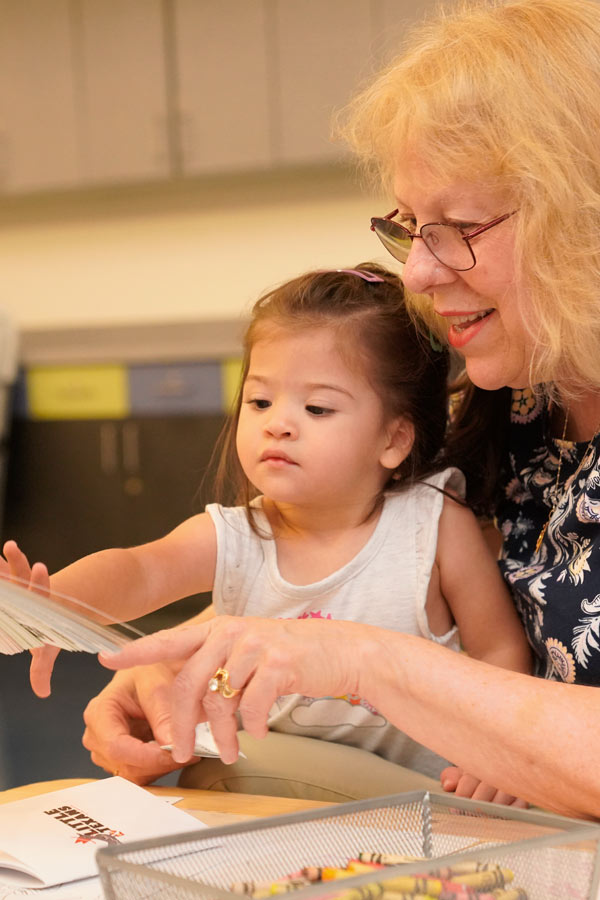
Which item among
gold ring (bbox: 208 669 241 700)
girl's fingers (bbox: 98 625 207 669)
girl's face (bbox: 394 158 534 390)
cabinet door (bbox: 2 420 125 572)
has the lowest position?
cabinet door (bbox: 2 420 125 572)

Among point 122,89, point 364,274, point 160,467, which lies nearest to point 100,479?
point 160,467

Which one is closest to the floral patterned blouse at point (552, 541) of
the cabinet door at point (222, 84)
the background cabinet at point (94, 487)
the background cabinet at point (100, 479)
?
the background cabinet at point (94, 487)

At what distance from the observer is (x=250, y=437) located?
1.34 metres

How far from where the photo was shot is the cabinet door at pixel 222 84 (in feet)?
13.1

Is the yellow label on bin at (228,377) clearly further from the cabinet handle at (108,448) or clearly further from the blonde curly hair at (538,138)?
the blonde curly hair at (538,138)

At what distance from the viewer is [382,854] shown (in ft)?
2.40

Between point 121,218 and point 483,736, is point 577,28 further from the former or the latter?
point 121,218

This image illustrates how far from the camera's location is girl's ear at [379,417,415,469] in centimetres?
142

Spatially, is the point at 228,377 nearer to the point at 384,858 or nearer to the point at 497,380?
the point at 497,380

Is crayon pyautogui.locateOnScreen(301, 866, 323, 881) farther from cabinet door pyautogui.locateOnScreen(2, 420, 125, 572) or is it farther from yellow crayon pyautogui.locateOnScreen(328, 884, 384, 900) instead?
cabinet door pyautogui.locateOnScreen(2, 420, 125, 572)

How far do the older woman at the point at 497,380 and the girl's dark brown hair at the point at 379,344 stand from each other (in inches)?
2.8

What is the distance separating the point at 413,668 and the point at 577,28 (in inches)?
26.0

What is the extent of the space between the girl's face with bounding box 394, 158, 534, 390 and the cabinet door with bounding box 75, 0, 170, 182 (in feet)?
10.3

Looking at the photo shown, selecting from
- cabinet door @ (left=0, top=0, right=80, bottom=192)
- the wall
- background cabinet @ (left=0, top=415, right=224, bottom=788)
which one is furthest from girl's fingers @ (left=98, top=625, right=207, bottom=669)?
cabinet door @ (left=0, top=0, right=80, bottom=192)
